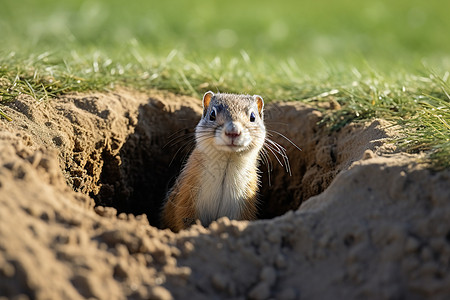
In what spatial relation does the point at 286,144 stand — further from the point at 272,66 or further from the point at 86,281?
the point at 86,281

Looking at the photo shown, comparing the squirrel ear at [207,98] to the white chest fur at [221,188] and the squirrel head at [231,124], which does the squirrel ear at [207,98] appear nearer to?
the squirrel head at [231,124]

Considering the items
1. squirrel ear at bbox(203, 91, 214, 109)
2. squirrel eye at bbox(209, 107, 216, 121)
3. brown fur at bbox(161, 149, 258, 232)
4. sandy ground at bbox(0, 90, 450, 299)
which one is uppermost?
squirrel ear at bbox(203, 91, 214, 109)

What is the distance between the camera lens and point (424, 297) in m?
3.13

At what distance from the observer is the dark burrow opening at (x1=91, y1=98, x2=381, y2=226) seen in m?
6.00

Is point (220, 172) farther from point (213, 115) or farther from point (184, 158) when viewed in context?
point (184, 158)

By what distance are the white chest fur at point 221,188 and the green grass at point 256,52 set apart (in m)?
1.28

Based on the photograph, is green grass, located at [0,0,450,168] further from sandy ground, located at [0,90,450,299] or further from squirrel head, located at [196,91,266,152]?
squirrel head, located at [196,91,266,152]

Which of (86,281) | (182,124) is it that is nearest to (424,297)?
(86,281)

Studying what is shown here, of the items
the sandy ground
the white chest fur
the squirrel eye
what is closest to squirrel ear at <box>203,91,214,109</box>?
the squirrel eye

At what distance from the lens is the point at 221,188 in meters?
5.40

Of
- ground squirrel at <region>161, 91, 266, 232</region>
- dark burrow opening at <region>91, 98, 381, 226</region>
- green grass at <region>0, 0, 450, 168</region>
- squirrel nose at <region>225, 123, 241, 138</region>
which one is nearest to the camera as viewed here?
squirrel nose at <region>225, 123, 241, 138</region>

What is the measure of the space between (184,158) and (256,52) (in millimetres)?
5590

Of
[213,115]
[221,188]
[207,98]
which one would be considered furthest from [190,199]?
[207,98]

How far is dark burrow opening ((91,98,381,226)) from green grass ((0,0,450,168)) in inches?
10.7
